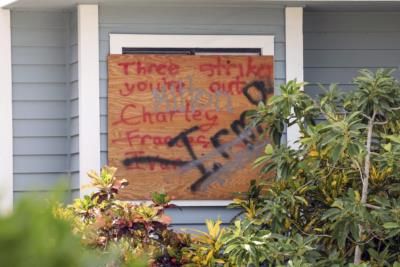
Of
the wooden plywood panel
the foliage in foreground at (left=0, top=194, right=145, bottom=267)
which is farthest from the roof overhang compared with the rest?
the foliage in foreground at (left=0, top=194, right=145, bottom=267)

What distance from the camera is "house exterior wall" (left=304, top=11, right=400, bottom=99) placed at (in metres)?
8.35

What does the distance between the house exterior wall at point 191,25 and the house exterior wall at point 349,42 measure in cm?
52

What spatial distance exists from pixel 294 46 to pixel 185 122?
1102 mm

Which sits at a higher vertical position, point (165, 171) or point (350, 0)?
point (350, 0)

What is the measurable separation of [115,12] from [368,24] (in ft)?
7.37

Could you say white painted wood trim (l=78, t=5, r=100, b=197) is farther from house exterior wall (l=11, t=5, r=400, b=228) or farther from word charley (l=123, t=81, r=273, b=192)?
word charley (l=123, t=81, r=273, b=192)

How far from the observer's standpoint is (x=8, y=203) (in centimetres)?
737

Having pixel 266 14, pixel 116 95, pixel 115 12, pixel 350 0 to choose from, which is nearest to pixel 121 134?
pixel 116 95

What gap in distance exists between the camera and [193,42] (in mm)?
7805

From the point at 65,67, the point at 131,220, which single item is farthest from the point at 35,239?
the point at 65,67

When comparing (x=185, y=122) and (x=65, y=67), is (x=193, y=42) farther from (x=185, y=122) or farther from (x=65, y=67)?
(x=65, y=67)

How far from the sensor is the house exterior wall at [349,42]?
8352 mm

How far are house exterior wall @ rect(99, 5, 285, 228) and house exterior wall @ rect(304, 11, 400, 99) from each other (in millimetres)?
519

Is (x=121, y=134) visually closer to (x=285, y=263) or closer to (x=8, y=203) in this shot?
(x=8, y=203)
